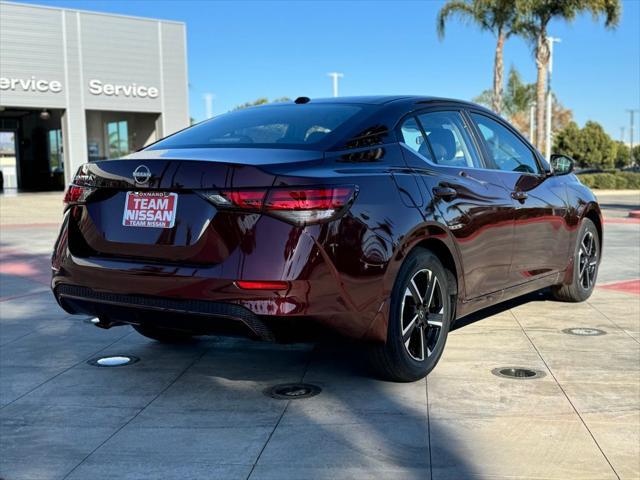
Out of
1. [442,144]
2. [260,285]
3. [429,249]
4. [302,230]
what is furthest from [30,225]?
[302,230]

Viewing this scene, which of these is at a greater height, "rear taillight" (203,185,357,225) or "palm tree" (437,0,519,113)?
"palm tree" (437,0,519,113)

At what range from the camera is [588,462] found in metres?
3.05

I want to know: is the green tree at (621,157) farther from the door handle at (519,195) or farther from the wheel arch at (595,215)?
the door handle at (519,195)

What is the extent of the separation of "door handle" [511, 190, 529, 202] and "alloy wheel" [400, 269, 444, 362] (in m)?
1.16

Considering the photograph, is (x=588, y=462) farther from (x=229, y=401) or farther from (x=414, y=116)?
(x=414, y=116)

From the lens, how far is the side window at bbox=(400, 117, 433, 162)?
14.0ft

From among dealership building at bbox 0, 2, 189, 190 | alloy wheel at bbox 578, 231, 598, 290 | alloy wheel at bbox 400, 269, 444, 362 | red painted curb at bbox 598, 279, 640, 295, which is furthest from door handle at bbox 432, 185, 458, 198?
dealership building at bbox 0, 2, 189, 190

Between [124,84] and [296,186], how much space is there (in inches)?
1144

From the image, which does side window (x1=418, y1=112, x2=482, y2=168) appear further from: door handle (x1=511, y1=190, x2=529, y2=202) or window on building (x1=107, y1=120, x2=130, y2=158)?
window on building (x1=107, y1=120, x2=130, y2=158)

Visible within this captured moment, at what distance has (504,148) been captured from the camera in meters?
5.43

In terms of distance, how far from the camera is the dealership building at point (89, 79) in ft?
92.6

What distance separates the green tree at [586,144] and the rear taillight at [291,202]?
66.9 meters

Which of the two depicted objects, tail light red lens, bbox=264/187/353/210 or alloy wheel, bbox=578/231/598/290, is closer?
tail light red lens, bbox=264/187/353/210

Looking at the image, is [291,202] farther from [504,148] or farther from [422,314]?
[504,148]
